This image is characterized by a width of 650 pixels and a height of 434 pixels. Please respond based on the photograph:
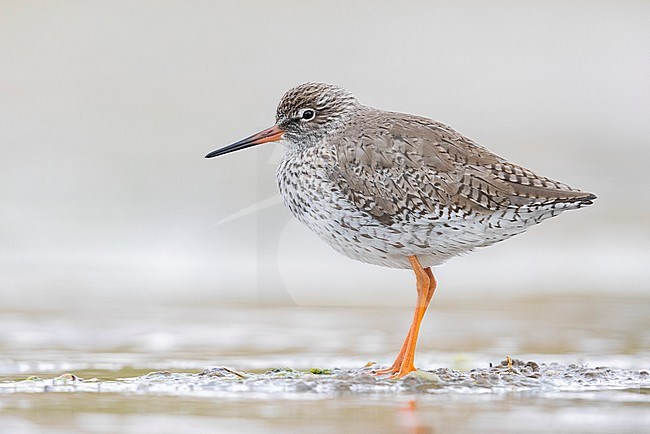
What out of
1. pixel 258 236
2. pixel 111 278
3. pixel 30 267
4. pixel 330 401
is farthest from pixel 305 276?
pixel 330 401

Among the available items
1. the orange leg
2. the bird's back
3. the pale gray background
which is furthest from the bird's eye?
the pale gray background

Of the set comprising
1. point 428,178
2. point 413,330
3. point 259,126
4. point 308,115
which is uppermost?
point 259,126

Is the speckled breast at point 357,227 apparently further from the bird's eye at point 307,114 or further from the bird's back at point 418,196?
the bird's eye at point 307,114

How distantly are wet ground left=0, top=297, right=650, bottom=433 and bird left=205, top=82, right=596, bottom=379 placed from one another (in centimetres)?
70

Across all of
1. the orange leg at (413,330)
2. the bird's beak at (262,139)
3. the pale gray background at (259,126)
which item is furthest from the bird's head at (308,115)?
the pale gray background at (259,126)

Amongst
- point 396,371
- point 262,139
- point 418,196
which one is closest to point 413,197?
point 418,196

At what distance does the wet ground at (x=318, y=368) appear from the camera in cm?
588

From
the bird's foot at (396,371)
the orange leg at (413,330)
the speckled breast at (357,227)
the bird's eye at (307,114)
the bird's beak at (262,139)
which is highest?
the bird's eye at (307,114)

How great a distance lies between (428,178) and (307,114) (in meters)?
1.23

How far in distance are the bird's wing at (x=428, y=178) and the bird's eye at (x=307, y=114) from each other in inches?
26.4

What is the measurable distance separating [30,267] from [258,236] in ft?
7.98

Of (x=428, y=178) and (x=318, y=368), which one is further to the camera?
(x=318, y=368)

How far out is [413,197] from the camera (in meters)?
7.25

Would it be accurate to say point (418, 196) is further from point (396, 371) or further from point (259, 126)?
point (259, 126)
